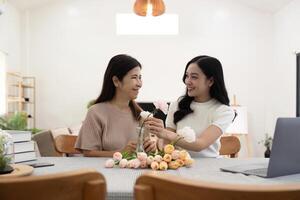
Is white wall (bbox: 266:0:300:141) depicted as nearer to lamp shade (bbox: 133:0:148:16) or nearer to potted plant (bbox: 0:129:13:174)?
Answer: lamp shade (bbox: 133:0:148:16)

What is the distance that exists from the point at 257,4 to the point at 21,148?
514 cm

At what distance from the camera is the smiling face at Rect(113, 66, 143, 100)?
5.82ft

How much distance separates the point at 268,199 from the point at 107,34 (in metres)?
5.53

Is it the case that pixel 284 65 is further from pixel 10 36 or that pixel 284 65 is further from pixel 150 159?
pixel 150 159

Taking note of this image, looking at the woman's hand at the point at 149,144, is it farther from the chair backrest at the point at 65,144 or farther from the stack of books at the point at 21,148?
the chair backrest at the point at 65,144

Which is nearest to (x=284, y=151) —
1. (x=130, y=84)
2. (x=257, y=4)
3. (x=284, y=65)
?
(x=130, y=84)

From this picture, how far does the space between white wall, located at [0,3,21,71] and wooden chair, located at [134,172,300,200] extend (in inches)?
190

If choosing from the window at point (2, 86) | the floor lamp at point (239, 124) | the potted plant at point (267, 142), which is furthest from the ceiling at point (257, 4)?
the potted plant at point (267, 142)

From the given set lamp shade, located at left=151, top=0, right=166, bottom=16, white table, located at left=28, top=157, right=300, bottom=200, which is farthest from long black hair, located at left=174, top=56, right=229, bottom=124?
lamp shade, located at left=151, top=0, right=166, bottom=16

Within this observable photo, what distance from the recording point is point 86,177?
0.63 meters

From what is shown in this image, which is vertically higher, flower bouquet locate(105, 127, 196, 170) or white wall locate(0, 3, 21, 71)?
white wall locate(0, 3, 21, 71)

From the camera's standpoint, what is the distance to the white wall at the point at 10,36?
199 inches

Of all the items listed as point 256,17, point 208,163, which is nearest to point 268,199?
point 208,163

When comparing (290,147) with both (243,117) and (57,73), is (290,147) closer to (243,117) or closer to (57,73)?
(243,117)
